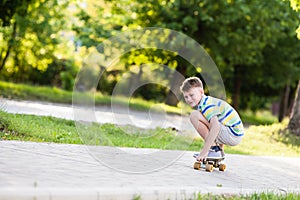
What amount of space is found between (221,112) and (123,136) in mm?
4088

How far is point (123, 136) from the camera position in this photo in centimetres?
1001

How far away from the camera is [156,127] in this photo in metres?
12.3

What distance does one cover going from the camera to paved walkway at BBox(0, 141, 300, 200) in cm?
405

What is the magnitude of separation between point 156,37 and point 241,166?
6.84 m

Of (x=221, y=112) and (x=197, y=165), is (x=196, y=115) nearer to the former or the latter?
(x=221, y=112)

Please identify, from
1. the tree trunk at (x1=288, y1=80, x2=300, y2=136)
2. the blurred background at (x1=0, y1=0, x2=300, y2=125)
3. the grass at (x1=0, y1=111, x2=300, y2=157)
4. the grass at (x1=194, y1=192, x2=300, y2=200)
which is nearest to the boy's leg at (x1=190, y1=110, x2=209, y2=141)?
the grass at (x1=194, y1=192, x2=300, y2=200)

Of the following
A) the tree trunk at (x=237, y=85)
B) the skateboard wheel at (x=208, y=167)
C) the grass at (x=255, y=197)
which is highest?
the tree trunk at (x=237, y=85)

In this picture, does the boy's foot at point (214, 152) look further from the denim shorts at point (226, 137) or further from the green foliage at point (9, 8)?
the green foliage at point (9, 8)

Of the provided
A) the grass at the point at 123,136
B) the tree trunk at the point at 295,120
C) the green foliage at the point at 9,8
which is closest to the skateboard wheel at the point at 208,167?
the grass at the point at 123,136

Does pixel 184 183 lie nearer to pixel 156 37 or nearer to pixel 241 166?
pixel 241 166

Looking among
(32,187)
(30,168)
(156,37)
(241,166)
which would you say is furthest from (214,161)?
(156,37)

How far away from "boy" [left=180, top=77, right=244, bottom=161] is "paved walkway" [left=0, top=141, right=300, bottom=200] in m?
0.34

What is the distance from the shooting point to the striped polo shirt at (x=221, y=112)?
240 inches

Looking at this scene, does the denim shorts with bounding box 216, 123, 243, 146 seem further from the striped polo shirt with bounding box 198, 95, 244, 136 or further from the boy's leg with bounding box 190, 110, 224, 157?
the boy's leg with bounding box 190, 110, 224, 157
